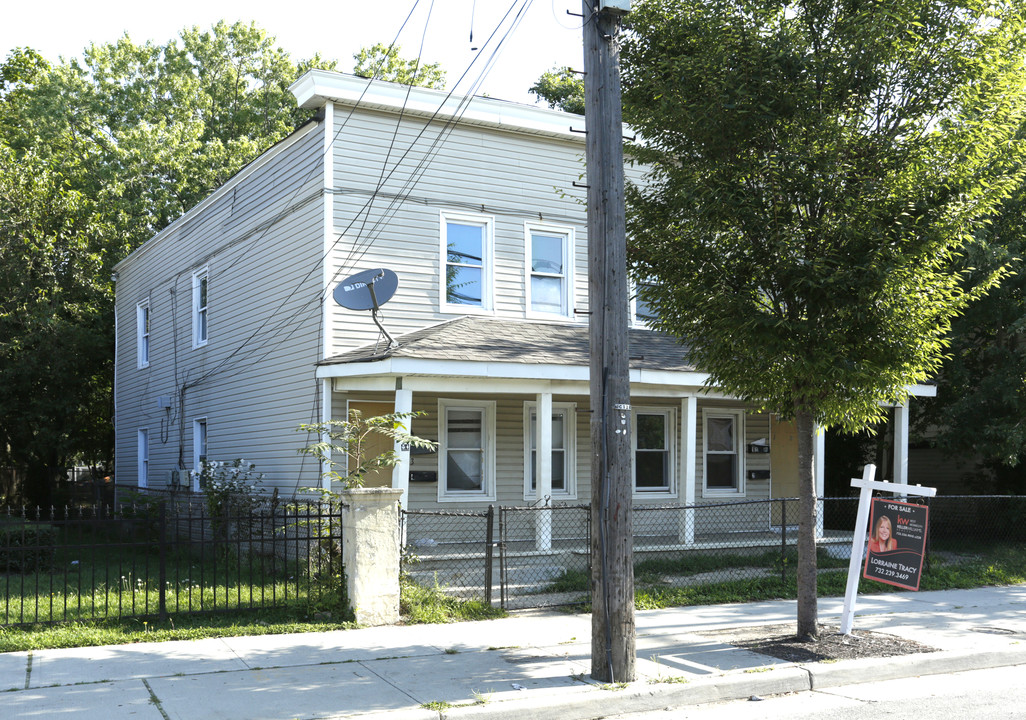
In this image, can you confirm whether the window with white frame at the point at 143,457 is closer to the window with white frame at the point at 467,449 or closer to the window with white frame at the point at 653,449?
the window with white frame at the point at 467,449

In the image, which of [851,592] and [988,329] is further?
[988,329]

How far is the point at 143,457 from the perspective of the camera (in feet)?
74.7

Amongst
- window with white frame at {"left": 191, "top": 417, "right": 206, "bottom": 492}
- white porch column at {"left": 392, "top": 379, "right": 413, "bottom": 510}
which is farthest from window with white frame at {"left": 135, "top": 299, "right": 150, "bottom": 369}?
white porch column at {"left": 392, "top": 379, "right": 413, "bottom": 510}

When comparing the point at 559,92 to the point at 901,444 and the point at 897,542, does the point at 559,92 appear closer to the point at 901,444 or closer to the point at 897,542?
the point at 901,444

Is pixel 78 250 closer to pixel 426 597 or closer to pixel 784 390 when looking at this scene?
pixel 426 597

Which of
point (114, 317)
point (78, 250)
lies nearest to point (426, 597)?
point (78, 250)

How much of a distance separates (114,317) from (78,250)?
350 cm

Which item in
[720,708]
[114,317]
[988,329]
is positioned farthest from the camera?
[114,317]

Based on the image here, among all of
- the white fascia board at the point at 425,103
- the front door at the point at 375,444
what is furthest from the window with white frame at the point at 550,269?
the front door at the point at 375,444

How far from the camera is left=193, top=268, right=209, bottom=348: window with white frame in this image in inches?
760

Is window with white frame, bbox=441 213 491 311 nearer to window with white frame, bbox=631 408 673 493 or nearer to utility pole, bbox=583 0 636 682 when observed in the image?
window with white frame, bbox=631 408 673 493

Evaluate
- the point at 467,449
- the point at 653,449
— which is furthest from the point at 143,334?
the point at 653,449

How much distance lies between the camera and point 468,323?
14727 mm

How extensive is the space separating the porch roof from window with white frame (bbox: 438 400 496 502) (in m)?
1.30
